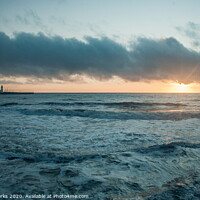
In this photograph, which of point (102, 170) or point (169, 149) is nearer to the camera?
point (102, 170)

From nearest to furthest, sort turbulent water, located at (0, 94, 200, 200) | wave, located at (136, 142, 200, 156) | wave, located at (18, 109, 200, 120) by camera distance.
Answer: turbulent water, located at (0, 94, 200, 200)
wave, located at (136, 142, 200, 156)
wave, located at (18, 109, 200, 120)

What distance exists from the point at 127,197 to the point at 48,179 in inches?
74.5

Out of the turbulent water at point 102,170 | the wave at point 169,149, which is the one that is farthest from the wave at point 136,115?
the turbulent water at point 102,170

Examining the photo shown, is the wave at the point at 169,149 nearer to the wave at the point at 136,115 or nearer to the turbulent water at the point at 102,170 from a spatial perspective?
the turbulent water at the point at 102,170

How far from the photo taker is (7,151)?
541 centimetres

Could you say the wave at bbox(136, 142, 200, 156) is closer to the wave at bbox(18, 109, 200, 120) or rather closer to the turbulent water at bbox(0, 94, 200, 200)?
the turbulent water at bbox(0, 94, 200, 200)

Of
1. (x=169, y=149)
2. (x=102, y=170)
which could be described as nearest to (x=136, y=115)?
(x=169, y=149)

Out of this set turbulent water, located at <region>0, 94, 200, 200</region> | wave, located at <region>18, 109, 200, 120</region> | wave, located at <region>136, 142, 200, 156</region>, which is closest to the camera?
turbulent water, located at <region>0, 94, 200, 200</region>

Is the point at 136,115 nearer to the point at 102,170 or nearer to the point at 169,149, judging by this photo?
the point at 169,149

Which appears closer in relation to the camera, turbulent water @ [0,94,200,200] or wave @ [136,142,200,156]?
turbulent water @ [0,94,200,200]

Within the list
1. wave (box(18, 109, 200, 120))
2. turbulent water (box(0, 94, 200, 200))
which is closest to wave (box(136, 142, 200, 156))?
turbulent water (box(0, 94, 200, 200))

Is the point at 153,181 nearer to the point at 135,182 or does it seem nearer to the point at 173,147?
the point at 135,182

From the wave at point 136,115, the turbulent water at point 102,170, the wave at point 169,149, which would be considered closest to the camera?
the turbulent water at point 102,170

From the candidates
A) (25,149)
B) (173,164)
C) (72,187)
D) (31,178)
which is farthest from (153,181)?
(25,149)
